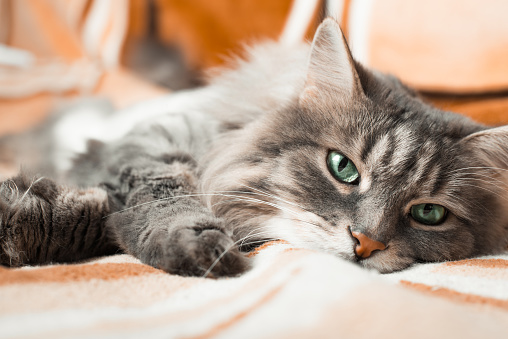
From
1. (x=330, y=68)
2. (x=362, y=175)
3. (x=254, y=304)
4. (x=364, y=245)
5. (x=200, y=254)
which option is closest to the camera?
(x=254, y=304)

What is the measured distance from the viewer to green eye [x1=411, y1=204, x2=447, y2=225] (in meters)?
1.10

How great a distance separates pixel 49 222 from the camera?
38.6 inches

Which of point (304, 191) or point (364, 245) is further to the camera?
point (304, 191)

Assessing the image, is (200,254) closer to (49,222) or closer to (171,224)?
(171,224)

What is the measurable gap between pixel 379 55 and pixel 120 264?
166 centimetres

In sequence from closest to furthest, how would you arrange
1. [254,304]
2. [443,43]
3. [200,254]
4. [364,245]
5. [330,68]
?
[254,304], [200,254], [364,245], [330,68], [443,43]

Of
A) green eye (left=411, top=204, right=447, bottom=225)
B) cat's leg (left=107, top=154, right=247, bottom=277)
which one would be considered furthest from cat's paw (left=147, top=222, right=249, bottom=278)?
green eye (left=411, top=204, right=447, bottom=225)

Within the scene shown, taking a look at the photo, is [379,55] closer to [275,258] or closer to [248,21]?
[248,21]

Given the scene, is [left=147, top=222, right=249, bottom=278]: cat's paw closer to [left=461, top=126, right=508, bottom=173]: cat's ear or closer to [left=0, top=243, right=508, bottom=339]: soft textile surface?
[left=0, top=243, right=508, bottom=339]: soft textile surface

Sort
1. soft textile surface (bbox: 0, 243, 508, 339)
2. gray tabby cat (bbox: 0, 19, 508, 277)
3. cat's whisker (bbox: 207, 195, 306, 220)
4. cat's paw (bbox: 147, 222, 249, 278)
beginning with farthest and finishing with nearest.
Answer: cat's whisker (bbox: 207, 195, 306, 220)
gray tabby cat (bbox: 0, 19, 508, 277)
cat's paw (bbox: 147, 222, 249, 278)
soft textile surface (bbox: 0, 243, 508, 339)

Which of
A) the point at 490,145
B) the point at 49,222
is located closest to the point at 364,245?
the point at 490,145

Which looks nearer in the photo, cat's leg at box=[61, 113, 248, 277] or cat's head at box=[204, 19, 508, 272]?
cat's leg at box=[61, 113, 248, 277]

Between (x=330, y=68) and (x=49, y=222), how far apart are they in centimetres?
87

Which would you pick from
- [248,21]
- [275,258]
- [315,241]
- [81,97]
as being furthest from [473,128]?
[81,97]
